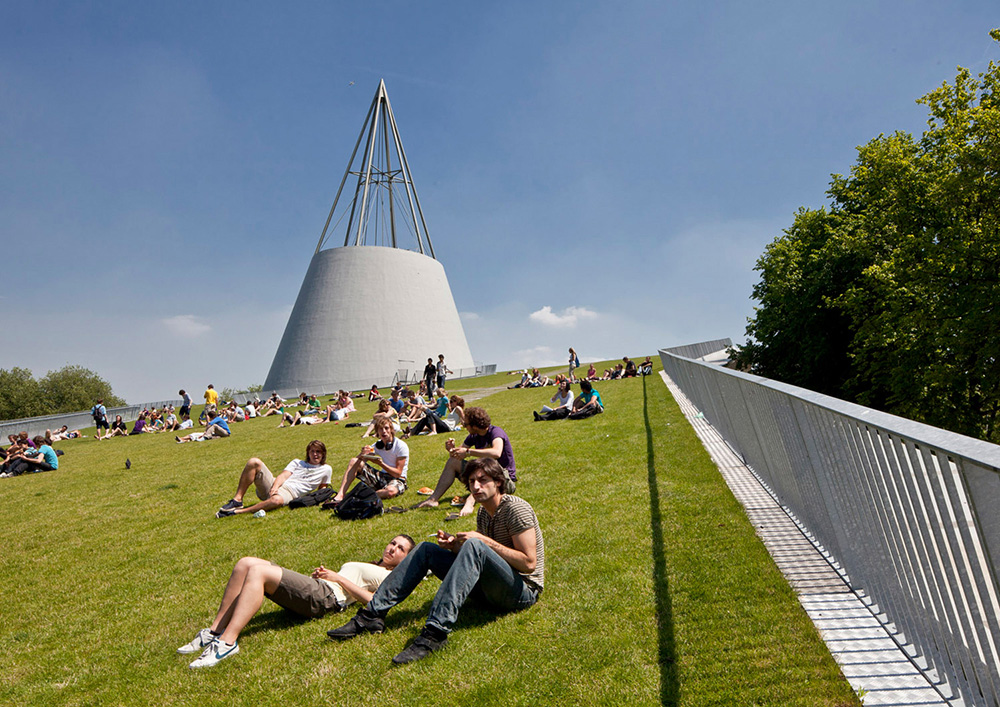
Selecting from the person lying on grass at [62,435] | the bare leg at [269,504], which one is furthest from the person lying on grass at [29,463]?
the bare leg at [269,504]

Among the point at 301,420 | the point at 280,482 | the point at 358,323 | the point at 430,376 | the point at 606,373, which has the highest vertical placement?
the point at 358,323

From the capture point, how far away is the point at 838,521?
411 centimetres

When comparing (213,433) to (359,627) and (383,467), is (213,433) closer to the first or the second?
(383,467)

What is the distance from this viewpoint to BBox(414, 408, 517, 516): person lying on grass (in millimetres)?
7254

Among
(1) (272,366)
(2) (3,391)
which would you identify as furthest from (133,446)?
(2) (3,391)

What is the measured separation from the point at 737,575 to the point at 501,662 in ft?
6.49

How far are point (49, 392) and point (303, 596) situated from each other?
69040mm

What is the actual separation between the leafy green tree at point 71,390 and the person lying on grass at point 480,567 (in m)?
65.8

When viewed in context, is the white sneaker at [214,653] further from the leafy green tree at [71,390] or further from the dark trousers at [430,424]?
the leafy green tree at [71,390]

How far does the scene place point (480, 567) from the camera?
394cm

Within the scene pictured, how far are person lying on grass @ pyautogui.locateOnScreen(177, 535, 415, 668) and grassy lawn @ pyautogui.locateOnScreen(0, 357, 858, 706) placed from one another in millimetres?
113

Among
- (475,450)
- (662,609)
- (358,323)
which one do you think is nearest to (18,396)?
(358,323)

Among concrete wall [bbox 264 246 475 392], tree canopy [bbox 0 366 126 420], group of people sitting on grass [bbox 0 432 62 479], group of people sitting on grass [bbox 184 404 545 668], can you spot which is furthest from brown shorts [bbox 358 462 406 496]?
tree canopy [bbox 0 366 126 420]

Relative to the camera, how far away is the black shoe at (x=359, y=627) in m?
4.02
